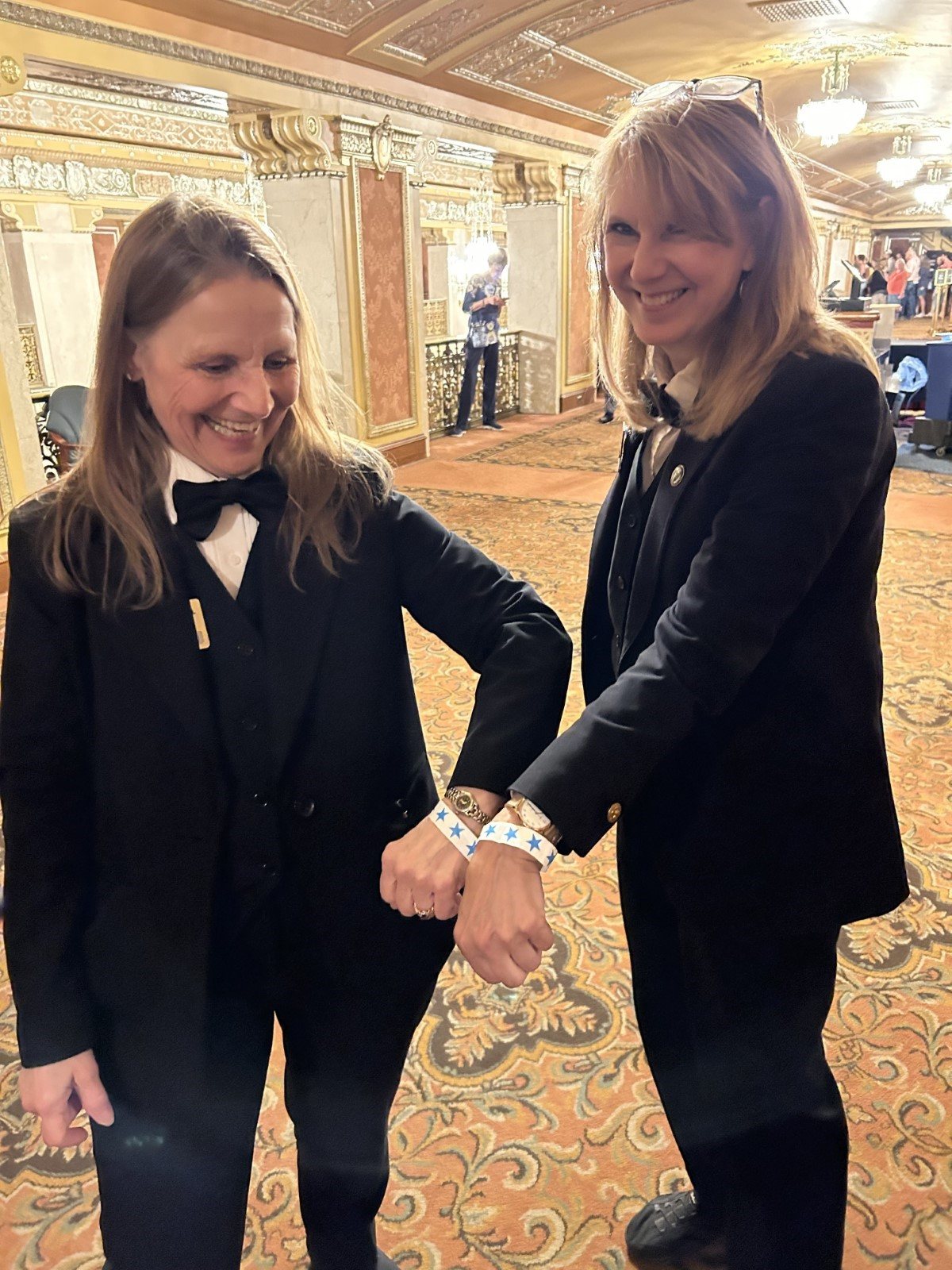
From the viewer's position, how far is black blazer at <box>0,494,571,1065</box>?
1087 millimetres

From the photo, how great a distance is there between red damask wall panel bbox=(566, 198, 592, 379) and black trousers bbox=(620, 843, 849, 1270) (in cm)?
1152

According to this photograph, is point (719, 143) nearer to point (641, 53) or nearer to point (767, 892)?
point (767, 892)

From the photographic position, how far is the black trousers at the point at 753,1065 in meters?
1.28

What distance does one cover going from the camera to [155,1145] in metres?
1.19

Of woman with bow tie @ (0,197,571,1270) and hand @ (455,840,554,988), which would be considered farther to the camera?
woman with bow tie @ (0,197,571,1270)

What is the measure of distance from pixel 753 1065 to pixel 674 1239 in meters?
0.67

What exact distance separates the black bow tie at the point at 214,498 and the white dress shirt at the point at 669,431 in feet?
1.77

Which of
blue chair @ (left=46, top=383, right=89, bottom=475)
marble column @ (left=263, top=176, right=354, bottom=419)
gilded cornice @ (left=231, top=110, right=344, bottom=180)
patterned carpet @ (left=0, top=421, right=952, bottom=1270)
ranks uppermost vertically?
gilded cornice @ (left=231, top=110, right=344, bottom=180)

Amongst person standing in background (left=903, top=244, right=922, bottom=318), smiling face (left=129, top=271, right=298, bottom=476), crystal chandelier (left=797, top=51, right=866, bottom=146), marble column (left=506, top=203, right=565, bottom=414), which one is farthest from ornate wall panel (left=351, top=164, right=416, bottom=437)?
person standing in background (left=903, top=244, right=922, bottom=318)

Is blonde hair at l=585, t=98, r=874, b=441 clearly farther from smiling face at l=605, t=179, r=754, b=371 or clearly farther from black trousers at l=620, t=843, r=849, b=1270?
black trousers at l=620, t=843, r=849, b=1270

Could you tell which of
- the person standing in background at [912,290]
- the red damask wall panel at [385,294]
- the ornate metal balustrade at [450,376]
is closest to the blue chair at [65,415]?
the red damask wall panel at [385,294]

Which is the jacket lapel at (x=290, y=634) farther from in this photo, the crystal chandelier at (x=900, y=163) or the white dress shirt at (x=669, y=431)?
the crystal chandelier at (x=900, y=163)

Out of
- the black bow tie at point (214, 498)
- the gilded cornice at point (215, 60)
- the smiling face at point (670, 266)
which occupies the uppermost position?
the gilded cornice at point (215, 60)

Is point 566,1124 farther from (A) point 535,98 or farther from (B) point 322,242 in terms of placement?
(A) point 535,98
